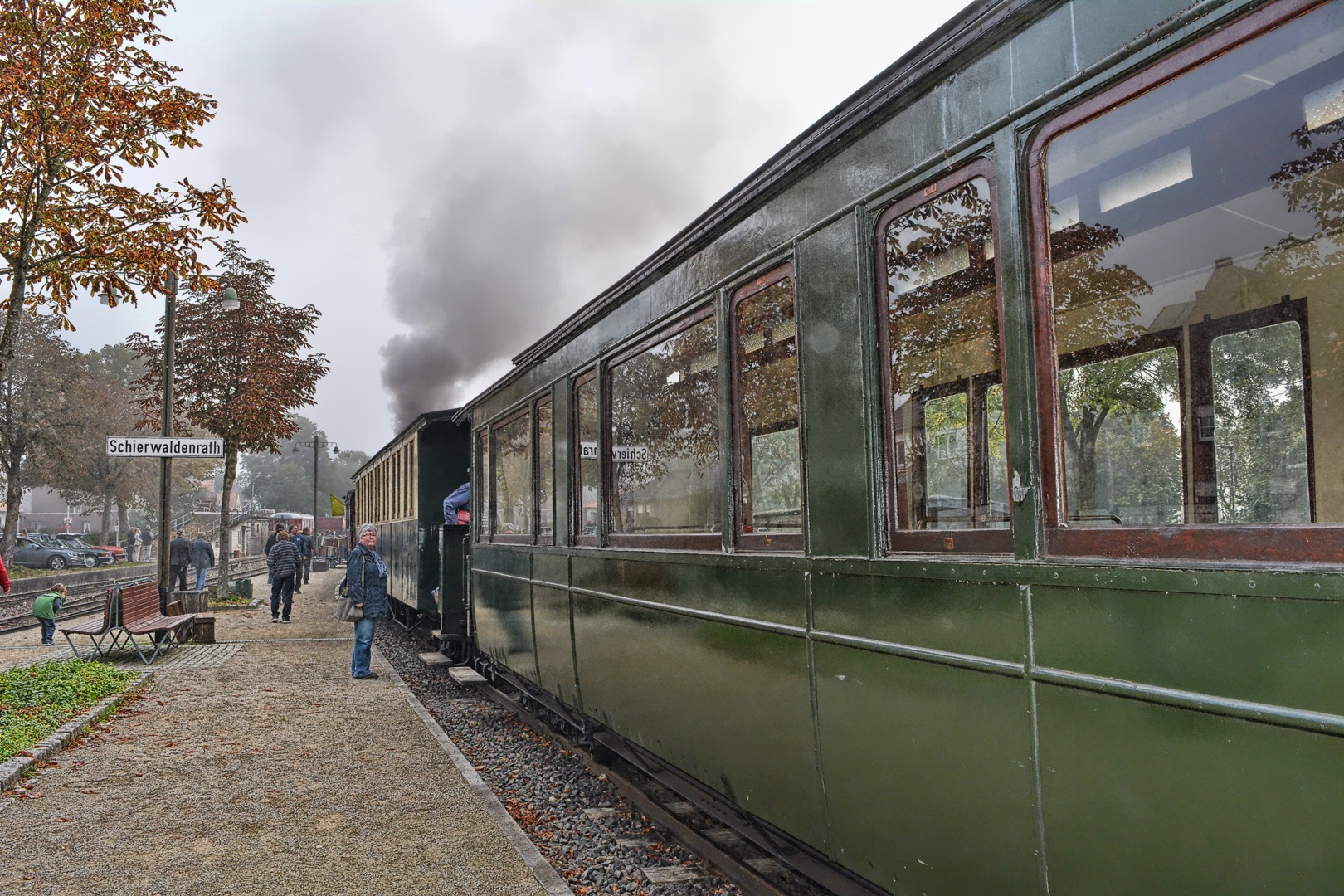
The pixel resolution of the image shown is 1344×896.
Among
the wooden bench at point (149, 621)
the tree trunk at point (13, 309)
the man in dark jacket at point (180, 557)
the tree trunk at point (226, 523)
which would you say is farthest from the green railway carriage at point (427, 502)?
the man in dark jacket at point (180, 557)

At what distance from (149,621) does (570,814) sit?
8.41m

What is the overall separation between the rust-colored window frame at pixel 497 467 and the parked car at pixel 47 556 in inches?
1333

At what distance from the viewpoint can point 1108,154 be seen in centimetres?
231

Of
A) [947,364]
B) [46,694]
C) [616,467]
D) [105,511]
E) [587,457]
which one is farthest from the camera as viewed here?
[105,511]

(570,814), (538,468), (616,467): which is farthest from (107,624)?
(616,467)

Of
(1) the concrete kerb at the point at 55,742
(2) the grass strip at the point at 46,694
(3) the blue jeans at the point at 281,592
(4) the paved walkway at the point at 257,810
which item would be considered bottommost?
(4) the paved walkway at the point at 257,810

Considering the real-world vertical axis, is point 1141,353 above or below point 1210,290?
below

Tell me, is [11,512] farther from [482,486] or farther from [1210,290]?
[1210,290]

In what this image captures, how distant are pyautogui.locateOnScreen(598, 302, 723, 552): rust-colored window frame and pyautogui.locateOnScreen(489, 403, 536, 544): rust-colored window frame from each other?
172 cm

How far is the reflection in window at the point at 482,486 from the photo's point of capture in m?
8.93

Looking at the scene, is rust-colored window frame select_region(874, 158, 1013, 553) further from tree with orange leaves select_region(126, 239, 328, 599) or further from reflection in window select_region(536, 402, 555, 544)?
tree with orange leaves select_region(126, 239, 328, 599)

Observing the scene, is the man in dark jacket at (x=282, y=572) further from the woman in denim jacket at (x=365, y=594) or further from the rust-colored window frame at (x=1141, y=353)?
the rust-colored window frame at (x=1141, y=353)

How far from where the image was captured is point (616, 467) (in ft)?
17.7

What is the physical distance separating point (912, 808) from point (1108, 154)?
6.02 ft
